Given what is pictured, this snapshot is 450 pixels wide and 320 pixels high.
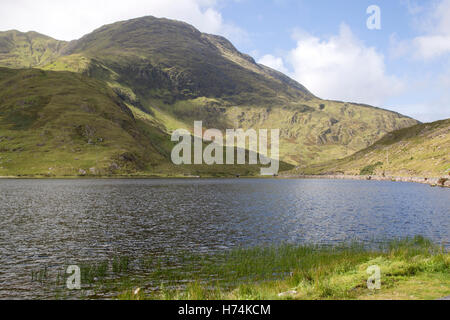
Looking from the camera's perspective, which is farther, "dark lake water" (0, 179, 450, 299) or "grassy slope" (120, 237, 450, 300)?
"dark lake water" (0, 179, 450, 299)

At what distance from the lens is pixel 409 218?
56.5m

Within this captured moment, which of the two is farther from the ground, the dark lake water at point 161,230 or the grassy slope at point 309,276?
the grassy slope at point 309,276

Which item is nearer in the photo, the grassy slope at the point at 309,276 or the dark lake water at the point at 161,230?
the grassy slope at the point at 309,276

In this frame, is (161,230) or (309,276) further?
(161,230)

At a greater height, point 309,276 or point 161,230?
point 309,276

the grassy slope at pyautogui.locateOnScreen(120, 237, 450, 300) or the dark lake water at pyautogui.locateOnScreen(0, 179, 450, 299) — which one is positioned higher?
the grassy slope at pyautogui.locateOnScreen(120, 237, 450, 300)

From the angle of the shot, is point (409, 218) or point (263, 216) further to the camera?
point (263, 216)
